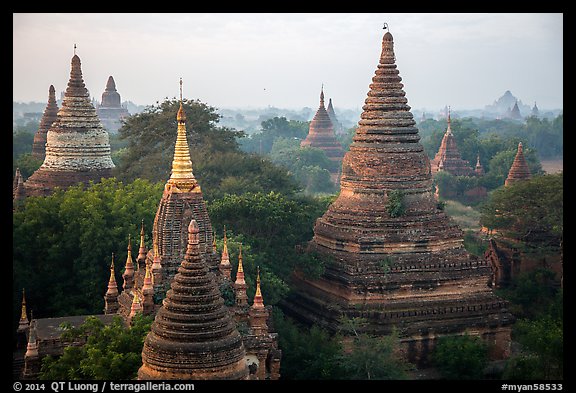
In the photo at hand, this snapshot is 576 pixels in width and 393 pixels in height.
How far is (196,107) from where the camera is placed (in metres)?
47.6

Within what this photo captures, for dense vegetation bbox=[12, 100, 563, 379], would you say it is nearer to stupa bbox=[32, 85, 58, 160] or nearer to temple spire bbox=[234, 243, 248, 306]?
temple spire bbox=[234, 243, 248, 306]

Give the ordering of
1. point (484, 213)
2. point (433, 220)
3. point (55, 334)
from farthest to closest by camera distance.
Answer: point (484, 213), point (433, 220), point (55, 334)

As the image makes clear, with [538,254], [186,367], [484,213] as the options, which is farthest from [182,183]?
[484,213]

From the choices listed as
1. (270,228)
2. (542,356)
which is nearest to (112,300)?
(270,228)

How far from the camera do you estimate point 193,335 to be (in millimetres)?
19125

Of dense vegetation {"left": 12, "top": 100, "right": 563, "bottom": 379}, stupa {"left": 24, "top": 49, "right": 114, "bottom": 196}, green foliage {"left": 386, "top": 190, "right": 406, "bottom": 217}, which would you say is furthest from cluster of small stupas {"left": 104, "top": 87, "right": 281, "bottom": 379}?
stupa {"left": 24, "top": 49, "right": 114, "bottom": 196}

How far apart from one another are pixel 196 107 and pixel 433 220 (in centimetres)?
1932

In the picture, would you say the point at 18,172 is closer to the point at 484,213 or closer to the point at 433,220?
the point at 484,213

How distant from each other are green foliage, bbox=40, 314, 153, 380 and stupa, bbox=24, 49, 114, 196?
64.7 feet

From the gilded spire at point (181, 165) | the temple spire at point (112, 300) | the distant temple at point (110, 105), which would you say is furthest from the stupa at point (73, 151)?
the distant temple at point (110, 105)

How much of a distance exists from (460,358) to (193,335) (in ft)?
36.3

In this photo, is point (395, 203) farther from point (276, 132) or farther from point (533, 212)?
point (276, 132)

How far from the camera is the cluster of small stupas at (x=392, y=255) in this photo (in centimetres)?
2938

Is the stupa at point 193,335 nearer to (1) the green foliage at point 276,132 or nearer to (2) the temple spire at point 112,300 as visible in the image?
(2) the temple spire at point 112,300
